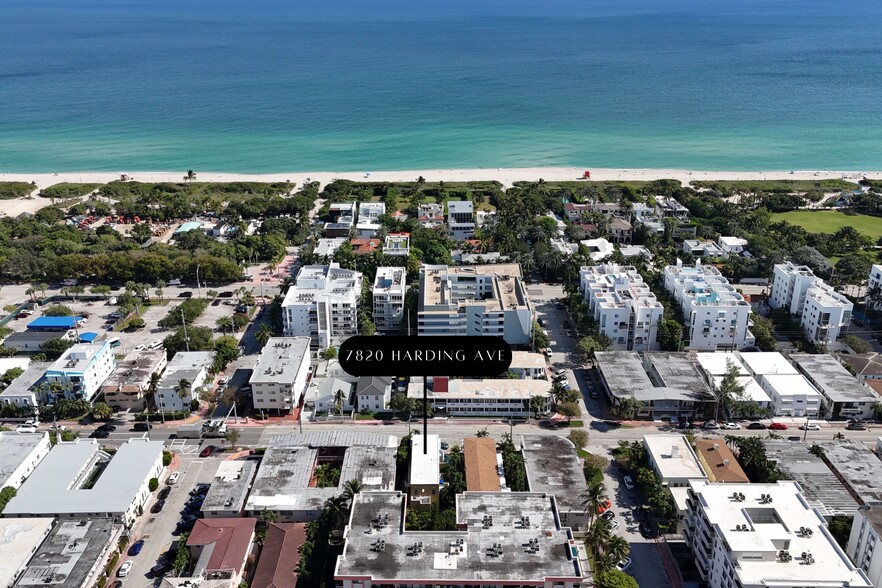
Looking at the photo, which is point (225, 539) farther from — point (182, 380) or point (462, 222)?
point (462, 222)

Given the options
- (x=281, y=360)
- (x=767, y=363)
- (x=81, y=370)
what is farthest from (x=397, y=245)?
(x=767, y=363)

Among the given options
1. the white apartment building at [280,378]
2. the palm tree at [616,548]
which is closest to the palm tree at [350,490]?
the palm tree at [616,548]

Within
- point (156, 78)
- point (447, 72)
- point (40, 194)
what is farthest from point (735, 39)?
point (40, 194)

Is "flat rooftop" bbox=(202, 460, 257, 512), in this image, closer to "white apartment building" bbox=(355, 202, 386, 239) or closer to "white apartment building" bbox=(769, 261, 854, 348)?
"white apartment building" bbox=(769, 261, 854, 348)

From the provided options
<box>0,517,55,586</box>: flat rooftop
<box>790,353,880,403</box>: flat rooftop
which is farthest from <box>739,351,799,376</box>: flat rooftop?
<box>0,517,55,586</box>: flat rooftop

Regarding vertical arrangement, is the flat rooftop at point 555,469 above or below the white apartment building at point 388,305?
below

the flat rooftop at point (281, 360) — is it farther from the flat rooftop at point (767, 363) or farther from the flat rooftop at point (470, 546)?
the flat rooftop at point (767, 363)
